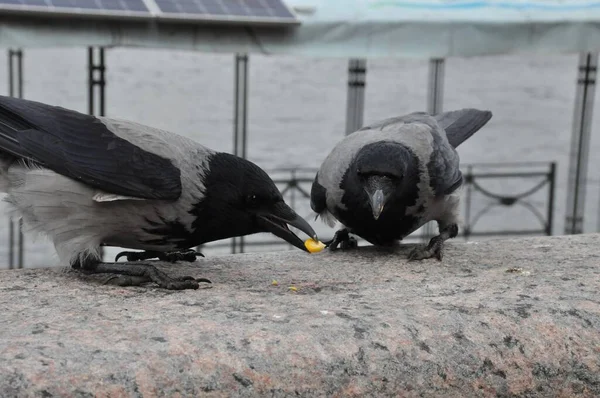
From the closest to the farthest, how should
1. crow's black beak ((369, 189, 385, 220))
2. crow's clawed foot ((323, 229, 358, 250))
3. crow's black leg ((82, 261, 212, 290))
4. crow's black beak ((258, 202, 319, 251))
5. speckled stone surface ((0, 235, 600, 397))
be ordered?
speckled stone surface ((0, 235, 600, 397)), crow's black leg ((82, 261, 212, 290)), crow's black beak ((258, 202, 319, 251)), crow's black beak ((369, 189, 385, 220)), crow's clawed foot ((323, 229, 358, 250))

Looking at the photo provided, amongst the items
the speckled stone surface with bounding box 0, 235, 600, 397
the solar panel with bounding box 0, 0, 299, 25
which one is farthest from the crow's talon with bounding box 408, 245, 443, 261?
the solar panel with bounding box 0, 0, 299, 25

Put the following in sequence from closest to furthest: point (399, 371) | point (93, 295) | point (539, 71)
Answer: point (399, 371)
point (93, 295)
point (539, 71)

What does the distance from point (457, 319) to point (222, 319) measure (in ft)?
2.39

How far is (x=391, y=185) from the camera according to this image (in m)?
4.11

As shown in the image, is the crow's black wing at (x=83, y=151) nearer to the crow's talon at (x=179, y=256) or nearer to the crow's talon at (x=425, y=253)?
the crow's talon at (x=179, y=256)

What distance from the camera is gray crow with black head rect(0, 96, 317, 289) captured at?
3.49 meters

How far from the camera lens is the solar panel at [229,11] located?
234 inches

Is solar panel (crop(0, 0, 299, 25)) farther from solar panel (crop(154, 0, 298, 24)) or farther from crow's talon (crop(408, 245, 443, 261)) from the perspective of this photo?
crow's talon (crop(408, 245, 443, 261))

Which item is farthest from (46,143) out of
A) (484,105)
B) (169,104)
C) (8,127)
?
(484,105)

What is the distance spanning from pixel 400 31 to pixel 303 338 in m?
4.22

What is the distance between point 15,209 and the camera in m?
3.66

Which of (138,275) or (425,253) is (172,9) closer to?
(425,253)

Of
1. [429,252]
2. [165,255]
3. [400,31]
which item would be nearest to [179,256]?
[165,255]

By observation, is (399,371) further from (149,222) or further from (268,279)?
(149,222)
